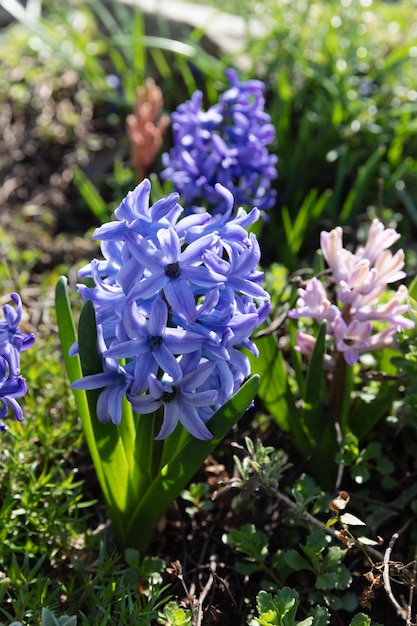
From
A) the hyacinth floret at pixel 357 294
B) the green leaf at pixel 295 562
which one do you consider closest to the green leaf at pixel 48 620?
the green leaf at pixel 295 562

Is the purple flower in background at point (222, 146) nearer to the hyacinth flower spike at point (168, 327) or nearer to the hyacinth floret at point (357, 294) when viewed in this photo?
the hyacinth floret at point (357, 294)

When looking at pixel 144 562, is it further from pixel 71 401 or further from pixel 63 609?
pixel 71 401

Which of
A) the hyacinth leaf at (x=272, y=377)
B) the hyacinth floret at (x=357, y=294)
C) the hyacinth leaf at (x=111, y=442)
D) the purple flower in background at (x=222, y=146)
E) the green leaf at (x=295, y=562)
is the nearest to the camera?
the hyacinth leaf at (x=111, y=442)

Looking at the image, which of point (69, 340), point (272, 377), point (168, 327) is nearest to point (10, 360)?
point (69, 340)

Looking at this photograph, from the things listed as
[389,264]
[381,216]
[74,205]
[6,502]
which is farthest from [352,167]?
[6,502]

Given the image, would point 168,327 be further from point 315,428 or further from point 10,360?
point 315,428

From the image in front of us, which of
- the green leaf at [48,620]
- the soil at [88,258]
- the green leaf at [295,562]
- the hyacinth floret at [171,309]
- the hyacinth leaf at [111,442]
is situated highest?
the hyacinth floret at [171,309]

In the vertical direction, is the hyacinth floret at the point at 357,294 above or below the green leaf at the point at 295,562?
above
